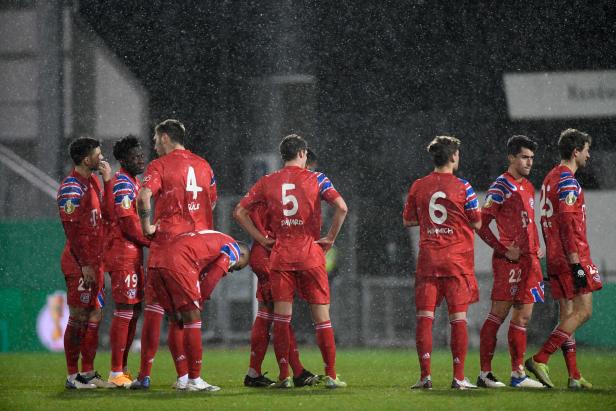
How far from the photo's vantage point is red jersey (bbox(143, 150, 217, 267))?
270 inches

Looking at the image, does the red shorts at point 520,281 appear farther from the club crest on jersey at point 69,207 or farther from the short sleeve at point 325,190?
the club crest on jersey at point 69,207

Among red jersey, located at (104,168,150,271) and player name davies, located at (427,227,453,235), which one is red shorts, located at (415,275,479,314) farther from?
red jersey, located at (104,168,150,271)

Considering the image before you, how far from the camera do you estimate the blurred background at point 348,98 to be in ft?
49.0

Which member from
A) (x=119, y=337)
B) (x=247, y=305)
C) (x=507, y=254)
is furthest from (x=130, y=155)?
(x=247, y=305)

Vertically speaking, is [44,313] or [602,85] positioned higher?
[602,85]

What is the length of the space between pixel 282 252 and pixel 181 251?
77cm

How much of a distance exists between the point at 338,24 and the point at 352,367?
24.0 ft

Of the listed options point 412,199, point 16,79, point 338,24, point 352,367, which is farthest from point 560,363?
point 16,79

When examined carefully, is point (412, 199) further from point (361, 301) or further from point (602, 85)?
point (602, 85)

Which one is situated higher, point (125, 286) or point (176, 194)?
point (176, 194)

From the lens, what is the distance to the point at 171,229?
22.5 ft

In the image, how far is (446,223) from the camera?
6.98 m

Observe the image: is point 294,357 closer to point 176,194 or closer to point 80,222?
point 176,194

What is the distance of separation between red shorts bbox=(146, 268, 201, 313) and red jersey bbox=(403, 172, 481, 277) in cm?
160
